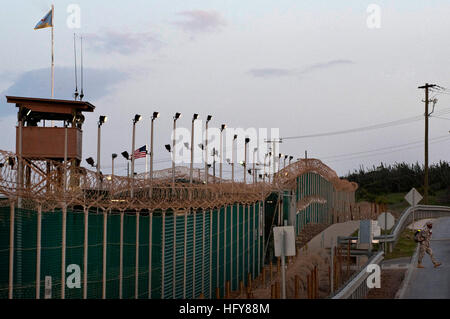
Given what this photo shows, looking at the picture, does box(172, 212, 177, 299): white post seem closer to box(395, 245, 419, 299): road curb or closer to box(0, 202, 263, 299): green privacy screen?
box(0, 202, 263, 299): green privacy screen

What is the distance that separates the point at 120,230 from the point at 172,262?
2.80 metres

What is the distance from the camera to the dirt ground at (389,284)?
20.8 m

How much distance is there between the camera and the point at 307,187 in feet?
153

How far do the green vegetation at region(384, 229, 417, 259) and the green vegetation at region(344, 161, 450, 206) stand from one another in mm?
38313

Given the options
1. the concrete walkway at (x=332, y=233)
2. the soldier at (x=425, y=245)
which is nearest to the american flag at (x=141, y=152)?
the concrete walkway at (x=332, y=233)

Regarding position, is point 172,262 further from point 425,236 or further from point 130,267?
point 425,236

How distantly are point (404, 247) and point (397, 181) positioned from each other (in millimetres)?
59425

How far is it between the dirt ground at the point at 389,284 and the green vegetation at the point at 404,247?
524 cm

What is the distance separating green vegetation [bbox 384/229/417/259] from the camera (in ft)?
104

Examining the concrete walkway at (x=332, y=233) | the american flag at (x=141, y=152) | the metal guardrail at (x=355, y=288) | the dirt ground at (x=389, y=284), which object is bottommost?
the dirt ground at (x=389, y=284)

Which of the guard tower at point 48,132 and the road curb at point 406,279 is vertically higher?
the guard tower at point 48,132

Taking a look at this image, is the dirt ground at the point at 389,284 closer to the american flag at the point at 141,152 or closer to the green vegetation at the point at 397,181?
the american flag at the point at 141,152

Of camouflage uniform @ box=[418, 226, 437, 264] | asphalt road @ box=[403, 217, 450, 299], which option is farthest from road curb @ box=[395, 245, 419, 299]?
camouflage uniform @ box=[418, 226, 437, 264]
